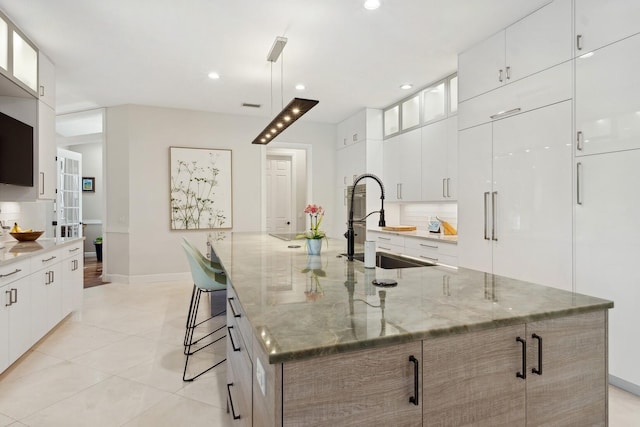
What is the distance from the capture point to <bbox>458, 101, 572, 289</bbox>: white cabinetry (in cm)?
267

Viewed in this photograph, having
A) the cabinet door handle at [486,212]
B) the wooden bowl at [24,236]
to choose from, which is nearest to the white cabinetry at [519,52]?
the cabinet door handle at [486,212]

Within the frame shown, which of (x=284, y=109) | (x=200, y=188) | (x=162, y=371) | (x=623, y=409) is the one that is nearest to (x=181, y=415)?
(x=162, y=371)

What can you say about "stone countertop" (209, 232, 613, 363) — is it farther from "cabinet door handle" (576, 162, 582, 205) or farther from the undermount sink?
"cabinet door handle" (576, 162, 582, 205)

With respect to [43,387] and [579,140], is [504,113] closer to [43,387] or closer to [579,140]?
[579,140]

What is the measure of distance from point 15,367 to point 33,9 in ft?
9.20

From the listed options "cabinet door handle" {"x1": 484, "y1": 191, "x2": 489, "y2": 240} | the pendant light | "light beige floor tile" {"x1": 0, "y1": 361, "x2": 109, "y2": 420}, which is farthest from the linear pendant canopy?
"light beige floor tile" {"x1": 0, "y1": 361, "x2": 109, "y2": 420}

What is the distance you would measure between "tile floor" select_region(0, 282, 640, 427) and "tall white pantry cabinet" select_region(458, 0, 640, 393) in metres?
0.77

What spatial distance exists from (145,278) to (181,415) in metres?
4.02

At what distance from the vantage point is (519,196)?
118 inches

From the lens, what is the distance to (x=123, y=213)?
18.4 feet

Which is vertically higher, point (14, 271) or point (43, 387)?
point (14, 271)

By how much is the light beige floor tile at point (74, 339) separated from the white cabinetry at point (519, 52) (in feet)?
13.6

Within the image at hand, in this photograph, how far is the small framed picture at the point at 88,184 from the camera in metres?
8.19

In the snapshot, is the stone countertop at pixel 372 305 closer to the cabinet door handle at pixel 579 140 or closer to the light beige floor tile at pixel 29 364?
the cabinet door handle at pixel 579 140
